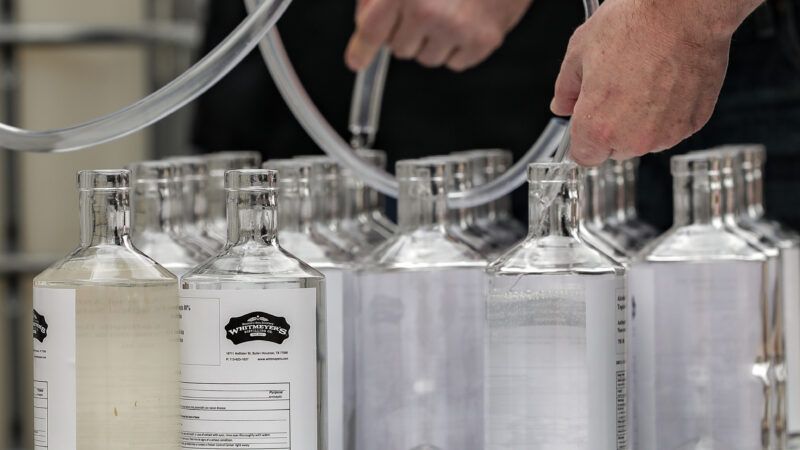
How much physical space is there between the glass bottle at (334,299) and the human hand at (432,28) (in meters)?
0.44

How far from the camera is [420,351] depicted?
1.04 metres

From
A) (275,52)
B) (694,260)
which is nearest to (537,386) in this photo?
(694,260)

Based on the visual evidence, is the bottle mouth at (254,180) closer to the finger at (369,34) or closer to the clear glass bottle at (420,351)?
the clear glass bottle at (420,351)

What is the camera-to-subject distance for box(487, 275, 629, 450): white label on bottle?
3.00 feet

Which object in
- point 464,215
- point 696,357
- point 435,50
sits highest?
point 435,50

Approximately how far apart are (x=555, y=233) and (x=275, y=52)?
43 centimetres

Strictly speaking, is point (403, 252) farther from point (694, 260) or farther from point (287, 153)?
point (287, 153)

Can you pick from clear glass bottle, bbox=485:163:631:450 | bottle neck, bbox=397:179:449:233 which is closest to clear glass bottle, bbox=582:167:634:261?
bottle neck, bbox=397:179:449:233

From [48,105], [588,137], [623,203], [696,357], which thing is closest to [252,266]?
[588,137]

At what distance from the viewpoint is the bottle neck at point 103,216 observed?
0.94m

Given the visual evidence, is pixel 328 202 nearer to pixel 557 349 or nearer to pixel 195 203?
pixel 195 203

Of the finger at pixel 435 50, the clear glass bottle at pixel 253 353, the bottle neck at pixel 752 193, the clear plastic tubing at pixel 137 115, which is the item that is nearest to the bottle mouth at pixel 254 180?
the clear glass bottle at pixel 253 353

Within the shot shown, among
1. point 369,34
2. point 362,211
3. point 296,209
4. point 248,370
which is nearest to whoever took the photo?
point 248,370

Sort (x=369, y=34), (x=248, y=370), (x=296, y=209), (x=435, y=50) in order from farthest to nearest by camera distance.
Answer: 1. (x=435, y=50)
2. (x=369, y=34)
3. (x=296, y=209)
4. (x=248, y=370)
